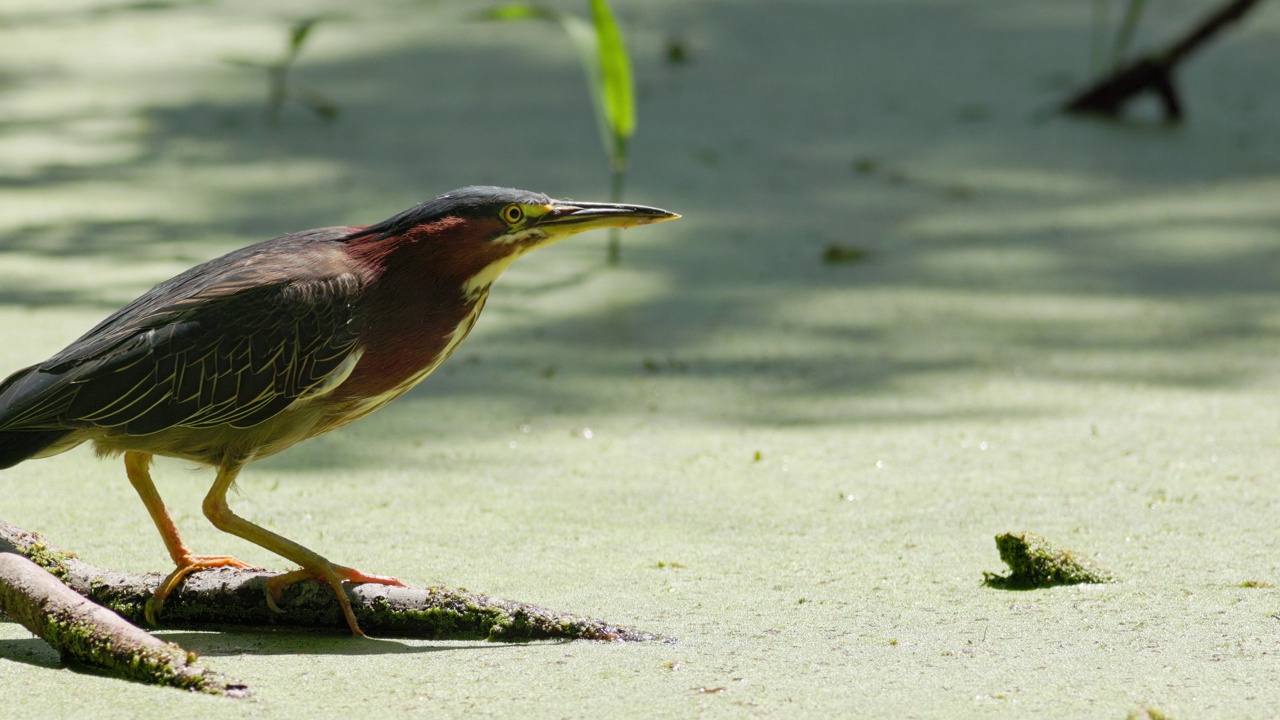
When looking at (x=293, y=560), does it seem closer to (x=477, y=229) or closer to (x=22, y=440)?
(x=22, y=440)

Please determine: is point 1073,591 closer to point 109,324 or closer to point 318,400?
point 318,400

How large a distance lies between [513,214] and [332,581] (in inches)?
30.5

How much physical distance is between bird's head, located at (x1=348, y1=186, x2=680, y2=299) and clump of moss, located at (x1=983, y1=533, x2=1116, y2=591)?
898 mm

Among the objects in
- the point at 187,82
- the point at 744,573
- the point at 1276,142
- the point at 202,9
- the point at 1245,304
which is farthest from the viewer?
the point at 202,9

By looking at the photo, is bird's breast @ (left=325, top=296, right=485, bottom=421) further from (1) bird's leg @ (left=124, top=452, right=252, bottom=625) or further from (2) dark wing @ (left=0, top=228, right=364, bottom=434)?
(1) bird's leg @ (left=124, top=452, right=252, bottom=625)

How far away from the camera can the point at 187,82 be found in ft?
21.4

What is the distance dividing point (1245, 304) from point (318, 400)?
126 inches

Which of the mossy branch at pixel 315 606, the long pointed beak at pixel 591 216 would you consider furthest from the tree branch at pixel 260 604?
the long pointed beak at pixel 591 216

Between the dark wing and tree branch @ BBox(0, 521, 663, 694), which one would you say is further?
the dark wing

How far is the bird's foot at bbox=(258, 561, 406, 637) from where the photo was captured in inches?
93.0

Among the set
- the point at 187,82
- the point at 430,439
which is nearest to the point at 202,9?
the point at 187,82

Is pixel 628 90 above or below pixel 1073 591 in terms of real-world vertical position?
above

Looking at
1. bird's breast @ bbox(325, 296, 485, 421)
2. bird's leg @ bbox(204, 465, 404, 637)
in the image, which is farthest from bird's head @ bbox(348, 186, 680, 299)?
bird's leg @ bbox(204, 465, 404, 637)

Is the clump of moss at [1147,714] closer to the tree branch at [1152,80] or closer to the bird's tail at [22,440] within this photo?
the bird's tail at [22,440]
